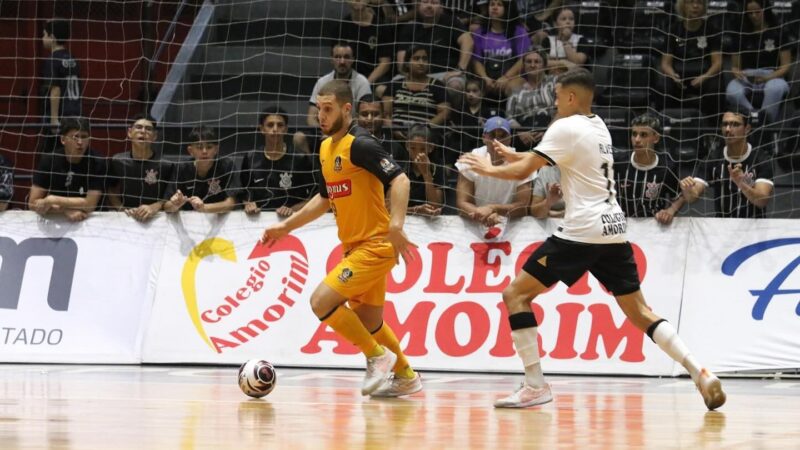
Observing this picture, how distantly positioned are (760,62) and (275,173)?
559 cm

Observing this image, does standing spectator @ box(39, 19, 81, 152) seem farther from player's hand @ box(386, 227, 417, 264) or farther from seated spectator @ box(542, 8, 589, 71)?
player's hand @ box(386, 227, 417, 264)

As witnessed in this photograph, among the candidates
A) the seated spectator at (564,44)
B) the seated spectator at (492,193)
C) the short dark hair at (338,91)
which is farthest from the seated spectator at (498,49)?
the short dark hair at (338,91)

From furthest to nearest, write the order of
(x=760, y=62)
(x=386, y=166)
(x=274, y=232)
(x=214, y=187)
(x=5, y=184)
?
(x=760, y=62), (x=5, y=184), (x=214, y=187), (x=274, y=232), (x=386, y=166)

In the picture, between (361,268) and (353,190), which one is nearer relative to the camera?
(361,268)

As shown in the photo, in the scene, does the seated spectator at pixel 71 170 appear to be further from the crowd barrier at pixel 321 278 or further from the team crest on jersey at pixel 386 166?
the team crest on jersey at pixel 386 166

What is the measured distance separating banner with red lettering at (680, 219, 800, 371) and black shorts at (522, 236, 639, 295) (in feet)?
10.2

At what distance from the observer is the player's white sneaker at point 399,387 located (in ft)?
28.1

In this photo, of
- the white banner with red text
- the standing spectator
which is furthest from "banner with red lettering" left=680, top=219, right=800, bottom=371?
the standing spectator

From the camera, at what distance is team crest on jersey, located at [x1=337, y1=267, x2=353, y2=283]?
829 cm

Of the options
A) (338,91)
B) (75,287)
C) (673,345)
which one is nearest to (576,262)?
(673,345)

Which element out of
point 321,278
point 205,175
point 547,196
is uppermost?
point 547,196

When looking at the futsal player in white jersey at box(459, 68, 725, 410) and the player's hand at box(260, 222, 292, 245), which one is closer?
the futsal player in white jersey at box(459, 68, 725, 410)

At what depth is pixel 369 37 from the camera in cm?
1440

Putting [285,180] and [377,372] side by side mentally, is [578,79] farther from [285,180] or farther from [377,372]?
[285,180]
